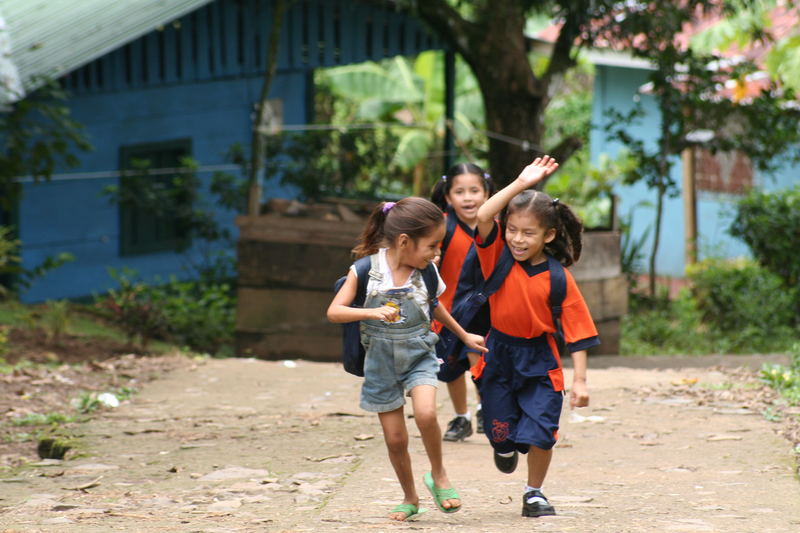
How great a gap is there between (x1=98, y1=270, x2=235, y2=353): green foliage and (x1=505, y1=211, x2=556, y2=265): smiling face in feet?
20.6

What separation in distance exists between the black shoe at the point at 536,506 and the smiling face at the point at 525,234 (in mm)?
1001

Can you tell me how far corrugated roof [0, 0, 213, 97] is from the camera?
35.2 ft

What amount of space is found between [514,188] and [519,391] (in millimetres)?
879

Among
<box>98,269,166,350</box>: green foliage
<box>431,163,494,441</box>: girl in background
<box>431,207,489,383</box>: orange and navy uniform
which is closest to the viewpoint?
<box>431,163,494,441</box>: girl in background

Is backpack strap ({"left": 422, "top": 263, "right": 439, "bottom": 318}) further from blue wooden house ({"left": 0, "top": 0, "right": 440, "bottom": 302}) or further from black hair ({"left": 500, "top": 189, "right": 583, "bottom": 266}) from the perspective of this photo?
blue wooden house ({"left": 0, "top": 0, "right": 440, "bottom": 302})

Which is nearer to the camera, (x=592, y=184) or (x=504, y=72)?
(x=504, y=72)

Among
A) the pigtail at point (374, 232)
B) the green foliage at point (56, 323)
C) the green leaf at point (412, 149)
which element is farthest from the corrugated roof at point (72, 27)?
the green leaf at point (412, 149)

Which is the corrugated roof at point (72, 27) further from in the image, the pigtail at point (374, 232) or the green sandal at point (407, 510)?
the green sandal at point (407, 510)

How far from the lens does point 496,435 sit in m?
4.64

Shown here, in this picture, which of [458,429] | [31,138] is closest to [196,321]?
[31,138]

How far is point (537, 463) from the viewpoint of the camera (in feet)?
14.9

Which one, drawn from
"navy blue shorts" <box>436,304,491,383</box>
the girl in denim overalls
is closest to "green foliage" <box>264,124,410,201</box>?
"navy blue shorts" <box>436,304,491,383</box>

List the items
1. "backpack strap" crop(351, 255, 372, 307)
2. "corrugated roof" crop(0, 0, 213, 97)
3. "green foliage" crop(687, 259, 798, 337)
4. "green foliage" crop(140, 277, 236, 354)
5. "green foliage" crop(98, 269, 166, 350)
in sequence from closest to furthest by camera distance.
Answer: "backpack strap" crop(351, 255, 372, 307), "green foliage" crop(98, 269, 166, 350), "corrugated roof" crop(0, 0, 213, 97), "green foliage" crop(140, 277, 236, 354), "green foliage" crop(687, 259, 798, 337)

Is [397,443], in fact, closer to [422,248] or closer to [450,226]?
[422,248]
